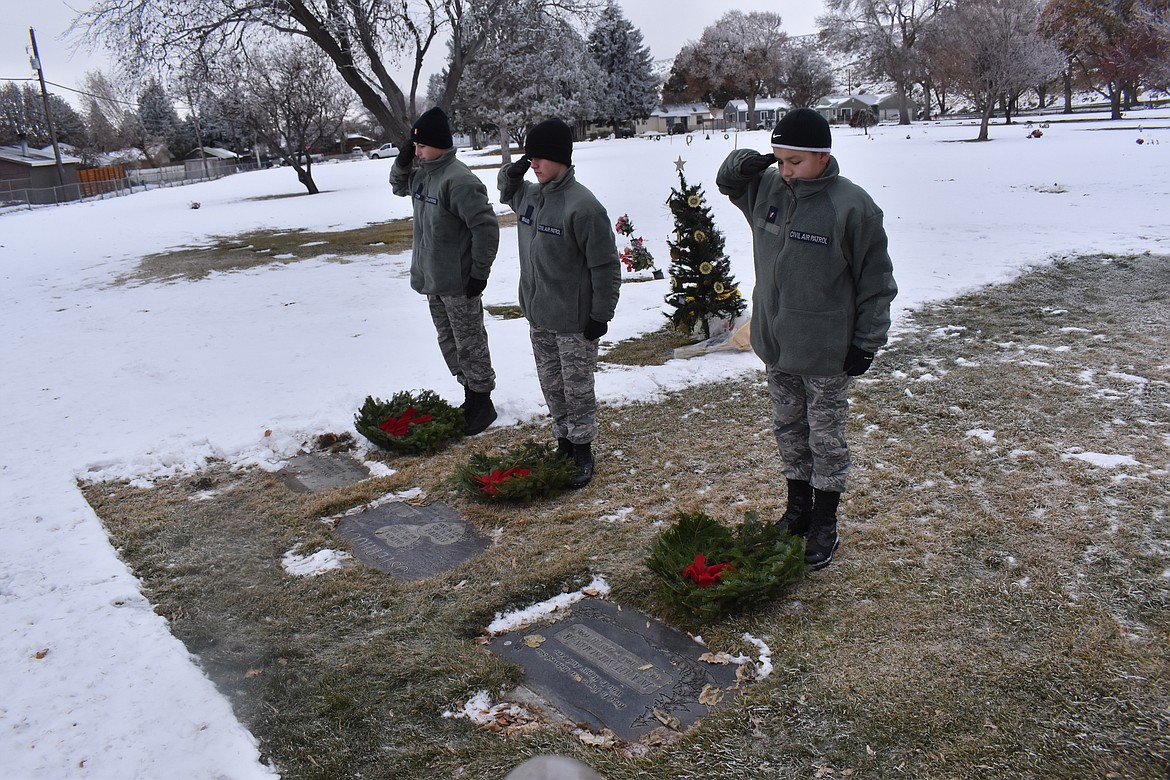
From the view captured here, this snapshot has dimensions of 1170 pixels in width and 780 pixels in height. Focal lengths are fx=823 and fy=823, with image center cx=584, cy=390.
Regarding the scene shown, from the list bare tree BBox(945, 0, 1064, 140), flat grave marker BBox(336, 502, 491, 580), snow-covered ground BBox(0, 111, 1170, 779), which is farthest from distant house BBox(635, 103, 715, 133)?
flat grave marker BBox(336, 502, 491, 580)

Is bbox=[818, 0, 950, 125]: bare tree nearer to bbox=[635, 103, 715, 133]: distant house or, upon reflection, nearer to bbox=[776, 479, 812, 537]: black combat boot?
bbox=[635, 103, 715, 133]: distant house

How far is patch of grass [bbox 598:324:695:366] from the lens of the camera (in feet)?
23.8

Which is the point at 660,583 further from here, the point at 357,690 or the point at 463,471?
the point at 463,471

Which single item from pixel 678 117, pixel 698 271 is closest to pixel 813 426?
pixel 698 271

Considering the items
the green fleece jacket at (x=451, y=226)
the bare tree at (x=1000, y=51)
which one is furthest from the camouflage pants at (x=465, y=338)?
the bare tree at (x=1000, y=51)

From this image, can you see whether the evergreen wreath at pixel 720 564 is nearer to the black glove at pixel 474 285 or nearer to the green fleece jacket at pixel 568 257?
the green fleece jacket at pixel 568 257

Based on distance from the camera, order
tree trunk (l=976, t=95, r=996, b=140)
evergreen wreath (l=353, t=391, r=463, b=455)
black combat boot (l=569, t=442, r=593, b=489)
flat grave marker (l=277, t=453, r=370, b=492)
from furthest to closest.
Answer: tree trunk (l=976, t=95, r=996, b=140) < evergreen wreath (l=353, t=391, r=463, b=455) < flat grave marker (l=277, t=453, r=370, b=492) < black combat boot (l=569, t=442, r=593, b=489)

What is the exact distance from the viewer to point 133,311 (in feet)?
34.0

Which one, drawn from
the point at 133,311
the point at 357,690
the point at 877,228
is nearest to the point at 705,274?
the point at 877,228

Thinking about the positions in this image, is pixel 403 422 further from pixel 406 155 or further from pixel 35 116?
pixel 35 116

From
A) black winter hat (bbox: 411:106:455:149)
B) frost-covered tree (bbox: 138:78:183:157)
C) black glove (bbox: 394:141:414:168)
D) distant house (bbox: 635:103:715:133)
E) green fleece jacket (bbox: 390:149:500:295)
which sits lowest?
green fleece jacket (bbox: 390:149:500:295)

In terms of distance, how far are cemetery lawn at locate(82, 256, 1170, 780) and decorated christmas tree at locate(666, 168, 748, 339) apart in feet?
5.31

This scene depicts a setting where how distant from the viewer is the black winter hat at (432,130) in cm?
530

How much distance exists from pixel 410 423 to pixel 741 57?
73606 millimetres
